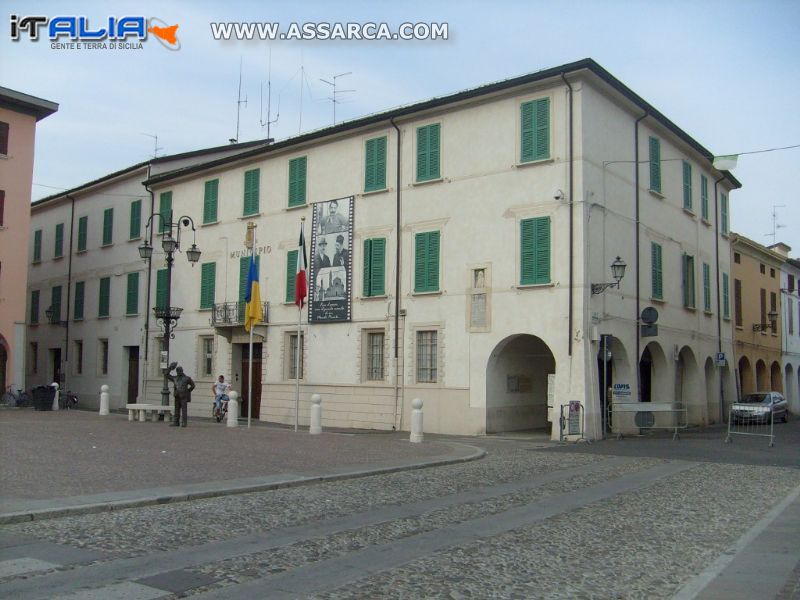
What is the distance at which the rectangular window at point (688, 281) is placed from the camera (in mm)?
28875

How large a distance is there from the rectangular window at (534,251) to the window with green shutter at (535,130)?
1872 millimetres

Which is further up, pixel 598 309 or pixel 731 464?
pixel 598 309

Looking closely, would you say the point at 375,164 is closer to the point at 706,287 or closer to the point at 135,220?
the point at 706,287

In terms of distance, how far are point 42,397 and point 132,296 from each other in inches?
252

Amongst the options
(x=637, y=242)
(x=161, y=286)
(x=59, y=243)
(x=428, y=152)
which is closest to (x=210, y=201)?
(x=161, y=286)

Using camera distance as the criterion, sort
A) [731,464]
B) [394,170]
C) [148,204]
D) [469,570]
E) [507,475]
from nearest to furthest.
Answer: [469,570]
[507,475]
[731,464]
[394,170]
[148,204]

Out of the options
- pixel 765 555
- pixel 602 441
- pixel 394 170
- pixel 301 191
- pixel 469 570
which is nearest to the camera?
pixel 469 570

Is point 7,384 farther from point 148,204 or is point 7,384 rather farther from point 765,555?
point 765,555

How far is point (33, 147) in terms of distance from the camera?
32.1 m

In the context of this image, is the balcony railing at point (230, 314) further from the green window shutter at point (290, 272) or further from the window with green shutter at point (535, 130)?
the window with green shutter at point (535, 130)

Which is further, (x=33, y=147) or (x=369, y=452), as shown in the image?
(x=33, y=147)

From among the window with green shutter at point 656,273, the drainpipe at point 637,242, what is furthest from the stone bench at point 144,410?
the window with green shutter at point 656,273

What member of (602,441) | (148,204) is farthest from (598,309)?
(148,204)

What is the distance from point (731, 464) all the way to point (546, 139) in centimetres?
1034
